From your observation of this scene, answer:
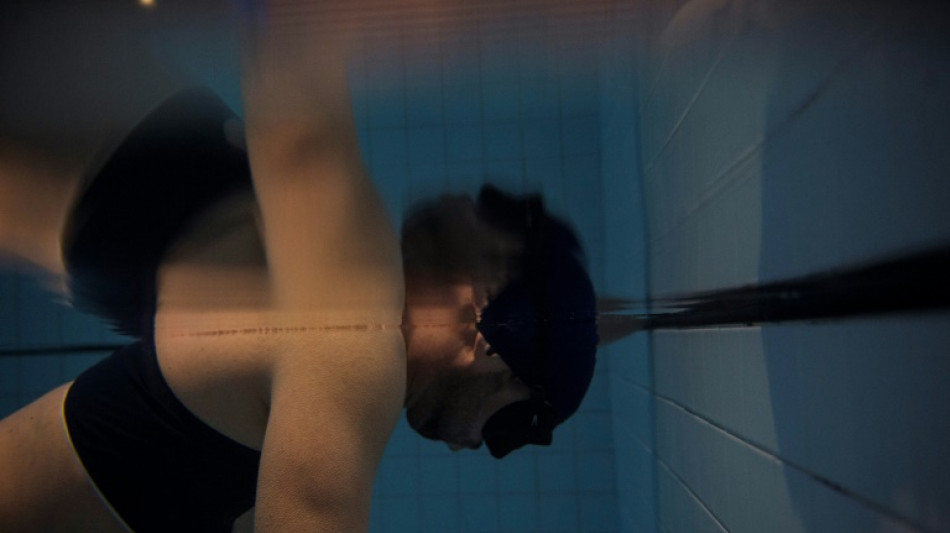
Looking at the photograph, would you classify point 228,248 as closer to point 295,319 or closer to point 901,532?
point 295,319

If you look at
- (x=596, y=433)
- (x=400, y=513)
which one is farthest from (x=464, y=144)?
(x=400, y=513)

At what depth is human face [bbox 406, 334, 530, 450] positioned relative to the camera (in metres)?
0.58

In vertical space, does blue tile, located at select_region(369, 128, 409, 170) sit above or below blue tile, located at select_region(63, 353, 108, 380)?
above

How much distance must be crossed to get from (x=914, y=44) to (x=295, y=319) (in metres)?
0.46

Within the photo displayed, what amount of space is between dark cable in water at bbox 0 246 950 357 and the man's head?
0.04 m

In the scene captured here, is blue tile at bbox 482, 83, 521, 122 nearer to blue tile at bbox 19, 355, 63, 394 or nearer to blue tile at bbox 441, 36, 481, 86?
blue tile at bbox 441, 36, 481, 86

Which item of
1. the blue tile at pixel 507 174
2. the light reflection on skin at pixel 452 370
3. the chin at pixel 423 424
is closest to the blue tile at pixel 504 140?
the blue tile at pixel 507 174

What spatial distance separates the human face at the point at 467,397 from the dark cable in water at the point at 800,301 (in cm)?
10

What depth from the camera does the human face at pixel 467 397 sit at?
1.90ft

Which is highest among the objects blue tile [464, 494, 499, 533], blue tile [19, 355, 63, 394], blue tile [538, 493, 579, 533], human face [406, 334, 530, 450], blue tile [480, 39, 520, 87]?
blue tile [480, 39, 520, 87]

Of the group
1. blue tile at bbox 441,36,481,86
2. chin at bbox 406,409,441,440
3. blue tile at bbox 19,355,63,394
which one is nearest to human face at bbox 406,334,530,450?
chin at bbox 406,409,441,440

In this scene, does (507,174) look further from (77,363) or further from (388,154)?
(77,363)

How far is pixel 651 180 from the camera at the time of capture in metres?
0.63

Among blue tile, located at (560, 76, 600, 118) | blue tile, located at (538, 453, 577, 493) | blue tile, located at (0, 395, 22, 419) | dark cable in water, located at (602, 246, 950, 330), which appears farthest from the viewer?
blue tile, located at (538, 453, 577, 493)
